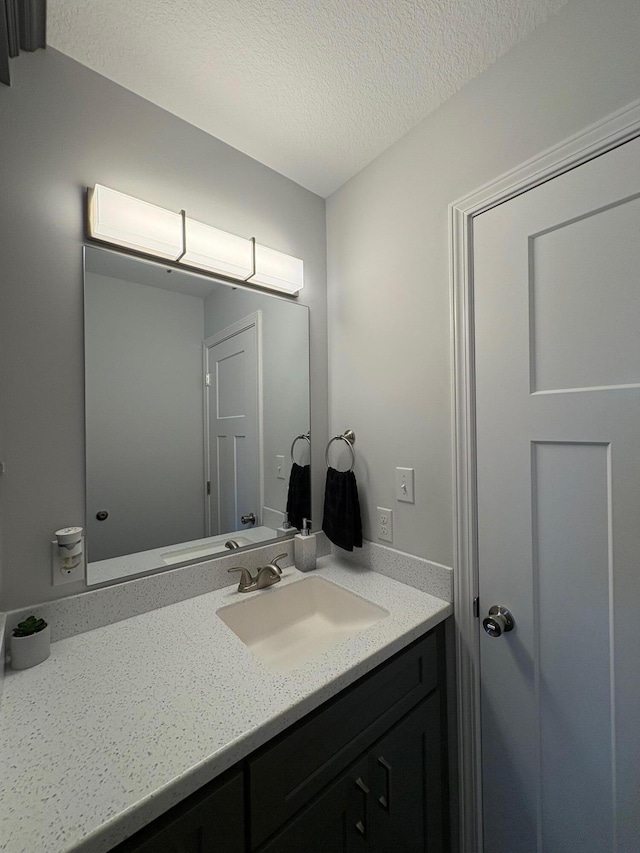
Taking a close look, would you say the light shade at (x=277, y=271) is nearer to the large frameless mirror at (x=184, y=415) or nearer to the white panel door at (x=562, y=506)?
the large frameless mirror at (x=184, y=415)

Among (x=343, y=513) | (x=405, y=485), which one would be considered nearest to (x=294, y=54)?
(x=405, y=485)

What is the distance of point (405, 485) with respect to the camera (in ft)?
4.31

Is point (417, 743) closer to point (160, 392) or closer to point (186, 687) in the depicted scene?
point (186, 687)

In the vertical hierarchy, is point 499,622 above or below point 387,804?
above

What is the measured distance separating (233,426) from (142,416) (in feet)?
Result: 1.05

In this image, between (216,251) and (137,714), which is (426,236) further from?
(137,714)

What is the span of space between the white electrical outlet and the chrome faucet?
41 cm

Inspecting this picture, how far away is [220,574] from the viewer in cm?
127

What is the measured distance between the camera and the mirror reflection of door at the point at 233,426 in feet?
4.35

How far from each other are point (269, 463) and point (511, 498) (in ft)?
2.82

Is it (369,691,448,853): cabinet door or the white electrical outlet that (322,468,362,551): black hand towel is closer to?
the white electrical outlet

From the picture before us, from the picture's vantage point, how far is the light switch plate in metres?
1.30

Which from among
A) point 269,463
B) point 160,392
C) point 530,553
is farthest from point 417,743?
point 160,392

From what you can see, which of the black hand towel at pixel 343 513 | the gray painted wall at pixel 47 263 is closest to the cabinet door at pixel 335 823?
the black hand towel at pixel 343 513
